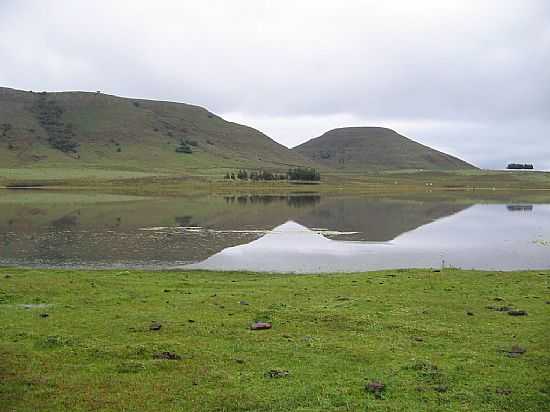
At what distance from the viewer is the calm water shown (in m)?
46.3

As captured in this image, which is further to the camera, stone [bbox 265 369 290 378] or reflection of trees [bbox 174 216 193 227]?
reflection of trees [bbox 174 216 193 227]

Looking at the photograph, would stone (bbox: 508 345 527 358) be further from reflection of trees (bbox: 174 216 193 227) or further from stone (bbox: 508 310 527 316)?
reflection of trees (bbox: 174 216 193 227)

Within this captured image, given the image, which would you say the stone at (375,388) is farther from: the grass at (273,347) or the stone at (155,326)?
the stone at (155,326)

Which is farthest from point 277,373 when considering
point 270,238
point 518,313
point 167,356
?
point 270,238

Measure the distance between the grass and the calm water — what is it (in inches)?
606

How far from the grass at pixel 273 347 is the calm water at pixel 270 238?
15.4m

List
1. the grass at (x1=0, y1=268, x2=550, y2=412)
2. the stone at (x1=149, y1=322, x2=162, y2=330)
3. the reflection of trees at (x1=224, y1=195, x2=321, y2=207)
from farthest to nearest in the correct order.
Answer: the reflection of trees at (x1=224, y1=195, x2=321, y2=207), the stone at (x1=149, y1=322, x2=162, y2=330), the grass at (x1=0, y1=268, x2=550, y2=412)

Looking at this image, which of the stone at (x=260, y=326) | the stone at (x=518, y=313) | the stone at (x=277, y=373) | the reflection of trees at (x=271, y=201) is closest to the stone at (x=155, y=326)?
the stone at (x=260, y=326)

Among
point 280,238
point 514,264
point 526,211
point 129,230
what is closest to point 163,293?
point 514,264

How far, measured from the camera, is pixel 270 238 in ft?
206

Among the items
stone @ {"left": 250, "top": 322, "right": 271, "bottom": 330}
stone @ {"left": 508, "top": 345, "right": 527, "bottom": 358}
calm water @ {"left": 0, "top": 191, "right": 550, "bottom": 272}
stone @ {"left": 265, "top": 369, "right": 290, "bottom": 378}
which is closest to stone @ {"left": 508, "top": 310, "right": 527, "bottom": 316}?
stone @ {"left": 508, "top": 345, "right": 527, "bottom": 358}

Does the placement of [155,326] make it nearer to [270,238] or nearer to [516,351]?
[516,351]

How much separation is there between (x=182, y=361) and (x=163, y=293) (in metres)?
11.7

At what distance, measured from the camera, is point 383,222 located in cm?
8212
